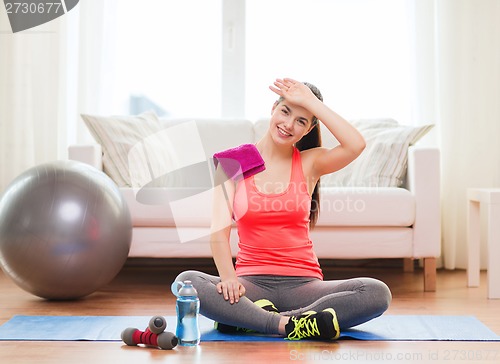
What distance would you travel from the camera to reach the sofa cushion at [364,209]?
3.23 m

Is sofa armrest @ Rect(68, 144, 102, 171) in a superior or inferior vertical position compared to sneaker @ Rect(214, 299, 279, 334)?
superior

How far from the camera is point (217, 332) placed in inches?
90.0

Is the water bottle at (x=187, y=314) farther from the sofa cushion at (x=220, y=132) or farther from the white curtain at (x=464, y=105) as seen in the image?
the white curtain at (x=464, y=105)

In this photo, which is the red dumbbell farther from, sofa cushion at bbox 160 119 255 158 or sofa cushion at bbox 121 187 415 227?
sofa cushion at bbox 160 119 255 158

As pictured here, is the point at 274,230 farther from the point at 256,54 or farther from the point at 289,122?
the point at 256,54

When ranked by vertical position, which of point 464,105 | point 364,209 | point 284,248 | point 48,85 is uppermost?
point 48,85

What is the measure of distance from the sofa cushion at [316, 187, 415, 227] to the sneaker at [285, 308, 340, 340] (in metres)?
1.12

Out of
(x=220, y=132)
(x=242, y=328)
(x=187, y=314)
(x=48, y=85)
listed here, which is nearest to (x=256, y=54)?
(x=220, y=132)

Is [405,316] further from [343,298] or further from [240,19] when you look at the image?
[240,19]

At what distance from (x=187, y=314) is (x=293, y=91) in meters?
0.78

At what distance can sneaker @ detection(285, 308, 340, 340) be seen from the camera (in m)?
2.12

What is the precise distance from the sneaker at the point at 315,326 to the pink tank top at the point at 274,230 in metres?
0.20

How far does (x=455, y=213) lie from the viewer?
4059mm

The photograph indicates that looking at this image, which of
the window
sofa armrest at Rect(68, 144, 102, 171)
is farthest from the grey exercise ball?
the window
